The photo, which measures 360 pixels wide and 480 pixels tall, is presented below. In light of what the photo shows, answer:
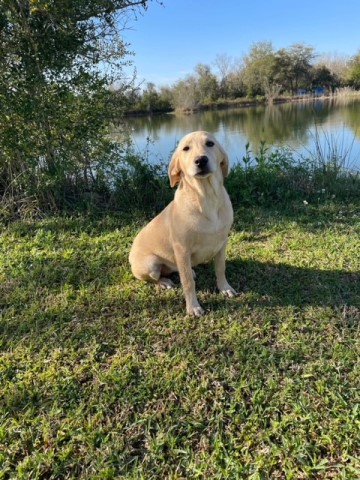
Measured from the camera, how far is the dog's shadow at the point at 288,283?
9.38 feet

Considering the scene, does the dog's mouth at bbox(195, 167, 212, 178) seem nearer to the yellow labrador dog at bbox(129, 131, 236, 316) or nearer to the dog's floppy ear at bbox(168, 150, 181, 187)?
the yellow labrador dog at bbox(129, 131, 236, 316)

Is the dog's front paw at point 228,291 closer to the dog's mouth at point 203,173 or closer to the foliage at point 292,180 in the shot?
the dog's mouth at point 203,173

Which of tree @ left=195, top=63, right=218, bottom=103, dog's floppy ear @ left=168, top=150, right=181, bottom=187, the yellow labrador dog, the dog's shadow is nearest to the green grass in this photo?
the dog's shadow

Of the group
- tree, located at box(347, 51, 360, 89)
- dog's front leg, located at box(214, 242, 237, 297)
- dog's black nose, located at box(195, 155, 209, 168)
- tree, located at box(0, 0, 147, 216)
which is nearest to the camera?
dog's black nose, located at box(195, 155, 209, 168)

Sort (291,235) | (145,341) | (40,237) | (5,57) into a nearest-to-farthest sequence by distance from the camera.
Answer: (145,341)
(291,235)
(40,237)
(5,57)

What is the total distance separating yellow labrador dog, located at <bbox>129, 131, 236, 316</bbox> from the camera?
103 inches

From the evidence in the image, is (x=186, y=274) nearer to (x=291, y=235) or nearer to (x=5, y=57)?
(x=291, y=235)

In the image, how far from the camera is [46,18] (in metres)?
4.65

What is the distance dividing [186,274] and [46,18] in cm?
416

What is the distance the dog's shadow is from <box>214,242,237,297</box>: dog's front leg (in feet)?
0.31

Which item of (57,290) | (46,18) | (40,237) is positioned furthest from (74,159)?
(57,290)

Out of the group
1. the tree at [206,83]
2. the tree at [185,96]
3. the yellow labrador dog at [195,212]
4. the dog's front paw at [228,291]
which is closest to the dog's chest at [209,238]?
the yellow labrador dog at [195,212]

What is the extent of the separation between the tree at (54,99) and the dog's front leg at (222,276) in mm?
3060

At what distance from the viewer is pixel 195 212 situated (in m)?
2.72
